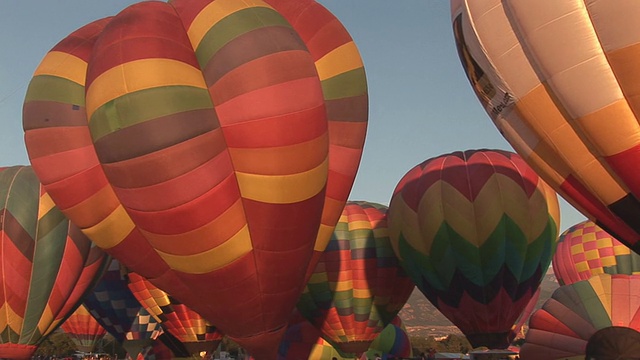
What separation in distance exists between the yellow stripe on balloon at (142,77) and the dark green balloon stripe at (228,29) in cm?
31

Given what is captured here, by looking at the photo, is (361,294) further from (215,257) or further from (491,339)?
(215,257)

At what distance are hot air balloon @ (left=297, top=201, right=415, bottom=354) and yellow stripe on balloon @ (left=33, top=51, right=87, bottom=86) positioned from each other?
9.09m

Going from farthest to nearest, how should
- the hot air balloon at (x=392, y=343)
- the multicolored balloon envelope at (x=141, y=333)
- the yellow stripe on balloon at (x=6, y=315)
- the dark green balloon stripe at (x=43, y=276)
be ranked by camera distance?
the hot air balloon at (x=392, y=343) → the multicolored balloon envelope at (x=141, y=333) → the dark green balloon stripe at (x=43, y=276) → the yellow stripe on balloon at (x=6, y=315)

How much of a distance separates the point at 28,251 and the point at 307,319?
25.1 feet

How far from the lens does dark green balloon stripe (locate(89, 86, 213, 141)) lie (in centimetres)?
797

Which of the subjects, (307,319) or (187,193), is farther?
(307,319)

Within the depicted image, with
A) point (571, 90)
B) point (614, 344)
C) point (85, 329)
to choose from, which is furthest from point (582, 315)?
point (85, 329)

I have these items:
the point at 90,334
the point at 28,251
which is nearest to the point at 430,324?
the point at 90,334

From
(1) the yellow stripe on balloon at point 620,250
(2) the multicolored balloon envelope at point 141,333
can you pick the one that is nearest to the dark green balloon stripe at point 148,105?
(2) the multicolored balloon envelope at point 141,333

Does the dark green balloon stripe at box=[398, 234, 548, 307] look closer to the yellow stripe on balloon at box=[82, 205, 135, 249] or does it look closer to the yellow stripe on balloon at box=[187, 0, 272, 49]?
the yellow stripe on balloon at box=[82, 205, 135, 249]

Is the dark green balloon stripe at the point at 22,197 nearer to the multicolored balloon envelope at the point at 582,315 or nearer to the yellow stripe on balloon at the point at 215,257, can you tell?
the yellow stripe on balloon at the point at 215,257

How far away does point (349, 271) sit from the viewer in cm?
1730

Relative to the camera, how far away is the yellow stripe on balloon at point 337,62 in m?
9.87

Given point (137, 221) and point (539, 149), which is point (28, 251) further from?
point (539, 149)
